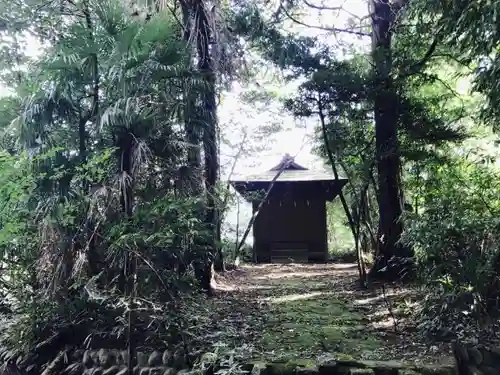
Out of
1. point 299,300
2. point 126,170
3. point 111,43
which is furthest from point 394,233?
point 111,43

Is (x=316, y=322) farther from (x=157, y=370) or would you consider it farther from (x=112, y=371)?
(x=112, y=371)

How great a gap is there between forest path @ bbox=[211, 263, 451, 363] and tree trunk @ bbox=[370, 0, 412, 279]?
0.78 meters

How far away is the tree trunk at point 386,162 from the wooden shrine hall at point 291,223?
5.29 metres

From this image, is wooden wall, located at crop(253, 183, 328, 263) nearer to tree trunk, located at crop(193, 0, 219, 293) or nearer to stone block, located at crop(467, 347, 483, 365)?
tree trunk, located at crop(193, 0, 219, 293)

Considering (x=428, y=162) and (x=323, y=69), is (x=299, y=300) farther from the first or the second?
(x=323, y=69)

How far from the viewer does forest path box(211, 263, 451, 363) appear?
3.97m

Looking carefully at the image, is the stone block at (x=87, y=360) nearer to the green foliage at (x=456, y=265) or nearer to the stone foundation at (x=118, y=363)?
the stone foundation at (x=118, y=363)

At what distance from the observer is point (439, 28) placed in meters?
4.21

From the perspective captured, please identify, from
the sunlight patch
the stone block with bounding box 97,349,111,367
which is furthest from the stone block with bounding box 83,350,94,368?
the sunlight patch

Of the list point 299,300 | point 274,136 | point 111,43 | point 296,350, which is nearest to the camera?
point 296,350

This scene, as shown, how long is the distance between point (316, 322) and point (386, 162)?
11.0ft

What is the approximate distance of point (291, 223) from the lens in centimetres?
1296

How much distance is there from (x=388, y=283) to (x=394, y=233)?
838 millimetres

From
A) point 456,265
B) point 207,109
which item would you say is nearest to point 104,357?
point 207,109
